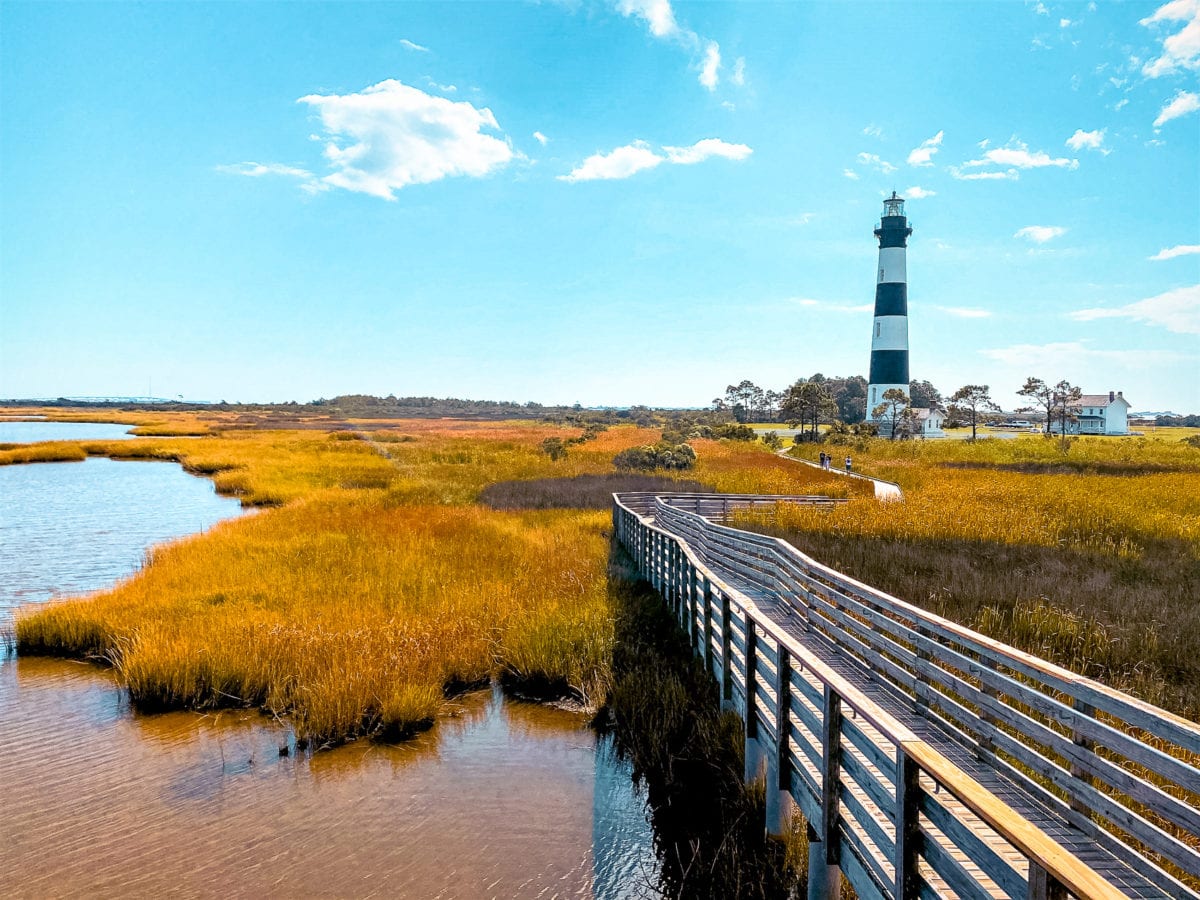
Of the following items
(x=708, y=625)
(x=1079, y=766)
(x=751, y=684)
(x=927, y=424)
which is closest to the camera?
(x=1079, y=766)

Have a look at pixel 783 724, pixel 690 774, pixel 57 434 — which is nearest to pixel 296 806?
pixel 690 774

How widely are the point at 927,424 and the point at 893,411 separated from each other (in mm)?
17691

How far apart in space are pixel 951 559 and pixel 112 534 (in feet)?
72.3

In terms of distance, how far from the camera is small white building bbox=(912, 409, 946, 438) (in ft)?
252

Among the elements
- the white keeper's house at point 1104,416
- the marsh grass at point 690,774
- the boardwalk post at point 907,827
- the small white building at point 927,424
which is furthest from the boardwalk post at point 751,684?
the white keeper's house at point 1104,416

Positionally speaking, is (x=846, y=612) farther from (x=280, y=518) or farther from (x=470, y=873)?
(x=280, y=518)

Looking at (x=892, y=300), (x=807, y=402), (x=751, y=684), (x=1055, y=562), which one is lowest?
(x=1055, y=562)

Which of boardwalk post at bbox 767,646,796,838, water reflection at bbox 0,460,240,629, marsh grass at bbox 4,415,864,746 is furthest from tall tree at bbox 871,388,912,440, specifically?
boardwalk post at bbox 767,646,796,838

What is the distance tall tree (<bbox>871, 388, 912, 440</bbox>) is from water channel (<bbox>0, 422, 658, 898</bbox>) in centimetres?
5934

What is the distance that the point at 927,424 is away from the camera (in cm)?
8038

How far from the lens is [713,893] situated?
5586mm

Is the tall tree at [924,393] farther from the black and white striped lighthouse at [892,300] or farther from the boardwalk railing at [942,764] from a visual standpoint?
the boardwalk railing at [942,764]

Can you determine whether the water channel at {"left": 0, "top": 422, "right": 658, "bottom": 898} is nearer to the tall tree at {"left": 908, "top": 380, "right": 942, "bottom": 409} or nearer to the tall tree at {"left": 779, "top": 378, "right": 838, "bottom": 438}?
the tall tree at {"left": 779, "top": 378, "right": 838, "bottom": 438}

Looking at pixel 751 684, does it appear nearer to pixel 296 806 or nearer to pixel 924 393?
pixel 296 806
